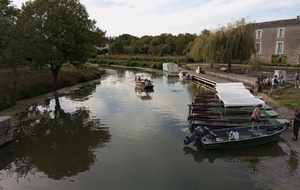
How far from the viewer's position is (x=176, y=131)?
17.4 m

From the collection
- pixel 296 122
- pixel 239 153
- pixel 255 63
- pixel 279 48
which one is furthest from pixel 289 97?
pixel 279 48

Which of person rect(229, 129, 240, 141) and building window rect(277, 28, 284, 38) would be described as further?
building window rect(277, 28, 284, 38)

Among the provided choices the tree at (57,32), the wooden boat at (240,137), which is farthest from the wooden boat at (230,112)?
the tree at (57,32)

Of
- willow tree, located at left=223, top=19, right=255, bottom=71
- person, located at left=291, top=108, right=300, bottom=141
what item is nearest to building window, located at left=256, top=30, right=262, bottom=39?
willow tree, located at left=223, top=19, right=255, bottom=71

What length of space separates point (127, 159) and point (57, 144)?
181 inches

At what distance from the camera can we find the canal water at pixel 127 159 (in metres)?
11.1

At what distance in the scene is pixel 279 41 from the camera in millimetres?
53312

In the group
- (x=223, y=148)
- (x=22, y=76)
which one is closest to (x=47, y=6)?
(x=22, y=76)

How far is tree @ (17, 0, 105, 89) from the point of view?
27.6 metres

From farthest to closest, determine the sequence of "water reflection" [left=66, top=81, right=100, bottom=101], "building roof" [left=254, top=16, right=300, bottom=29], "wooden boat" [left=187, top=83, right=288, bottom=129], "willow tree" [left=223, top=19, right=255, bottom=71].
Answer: "building roof" [left=254, top=16, right=300, bottom=29], "willow tree" [left=223, top=19, right=255, bottom=71], "water reflection" [left=66, top=81, right=100, bottom=101], "wooden boat" [left=187, top=83, right=288, bottom=129]

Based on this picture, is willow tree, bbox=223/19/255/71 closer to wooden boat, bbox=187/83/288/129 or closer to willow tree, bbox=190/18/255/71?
willow tree, bbox=190/18/255/71

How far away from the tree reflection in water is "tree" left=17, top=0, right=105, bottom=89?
894 cm

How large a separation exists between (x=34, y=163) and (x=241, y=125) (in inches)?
449

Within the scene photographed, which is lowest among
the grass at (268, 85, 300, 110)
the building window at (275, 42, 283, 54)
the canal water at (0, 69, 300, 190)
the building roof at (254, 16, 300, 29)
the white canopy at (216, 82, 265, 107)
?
the canal water at (0, 69, 300, 190)
